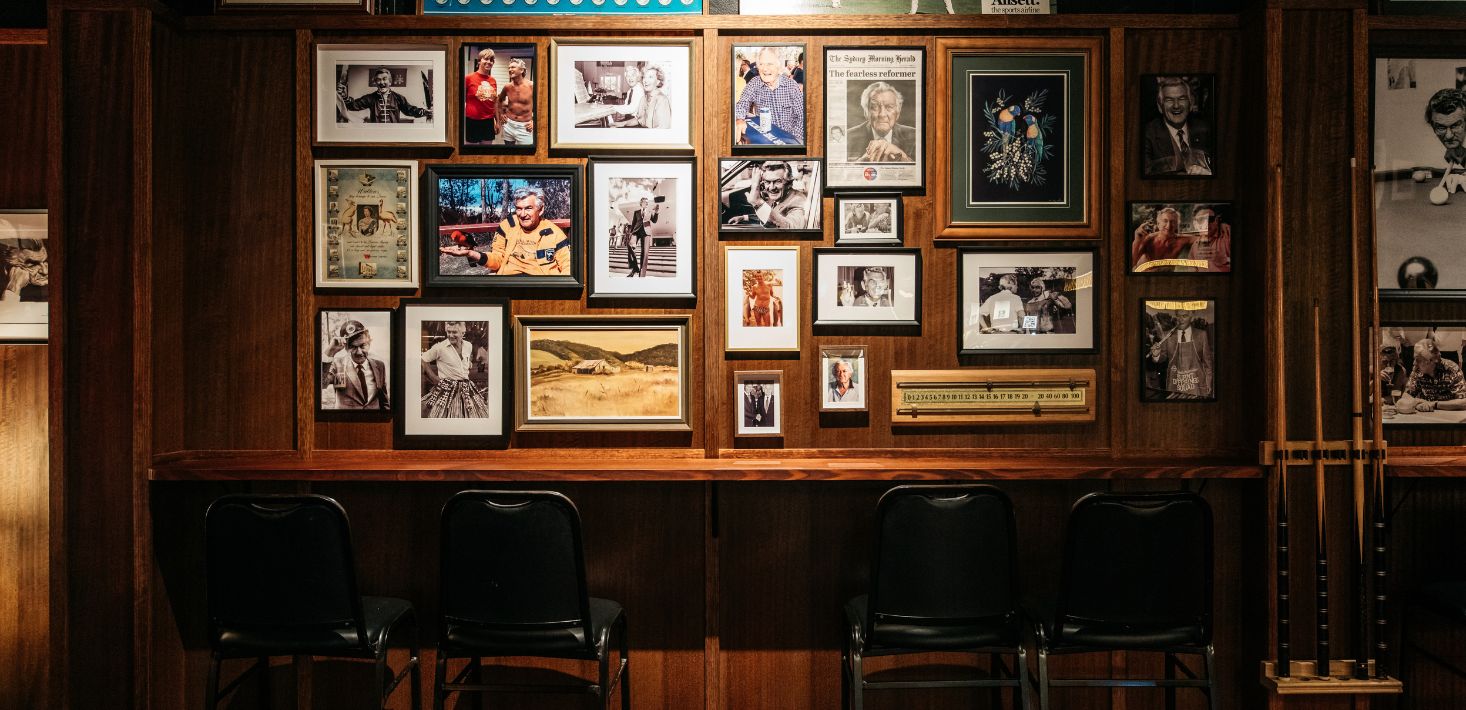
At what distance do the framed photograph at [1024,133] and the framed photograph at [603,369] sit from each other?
1248 mm

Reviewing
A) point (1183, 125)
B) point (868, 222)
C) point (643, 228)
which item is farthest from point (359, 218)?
point (1183, 125)

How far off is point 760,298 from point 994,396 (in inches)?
41.1

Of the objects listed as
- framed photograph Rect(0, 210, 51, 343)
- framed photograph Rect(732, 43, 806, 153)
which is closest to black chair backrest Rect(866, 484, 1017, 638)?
framed photograph Rect(732, 43, 806, 153)

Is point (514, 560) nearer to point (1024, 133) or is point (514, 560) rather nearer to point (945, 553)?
point (945, 553)

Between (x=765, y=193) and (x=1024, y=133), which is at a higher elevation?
(x=1024, y=133)

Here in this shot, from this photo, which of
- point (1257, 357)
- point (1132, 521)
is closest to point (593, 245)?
point (1132, 521)

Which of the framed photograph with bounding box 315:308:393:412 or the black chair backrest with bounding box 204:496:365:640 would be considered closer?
the black chair backrest with bounding box 204:496:365:640

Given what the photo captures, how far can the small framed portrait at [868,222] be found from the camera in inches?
122

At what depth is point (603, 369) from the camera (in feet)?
10.2

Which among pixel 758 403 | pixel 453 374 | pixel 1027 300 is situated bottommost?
pixel 758 403

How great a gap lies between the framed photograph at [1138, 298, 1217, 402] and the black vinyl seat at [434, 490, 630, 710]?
239 cm

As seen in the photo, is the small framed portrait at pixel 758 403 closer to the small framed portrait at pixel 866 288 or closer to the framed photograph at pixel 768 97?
Answer: the small framed portrait at pixel 866 288

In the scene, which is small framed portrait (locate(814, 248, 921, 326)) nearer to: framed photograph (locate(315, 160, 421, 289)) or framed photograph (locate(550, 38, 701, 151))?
framed photograph (locate(550, 38, 701, 151))

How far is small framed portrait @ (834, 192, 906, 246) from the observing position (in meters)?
3.10
